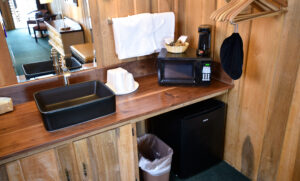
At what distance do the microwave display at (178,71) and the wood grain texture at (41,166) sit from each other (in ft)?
3.51

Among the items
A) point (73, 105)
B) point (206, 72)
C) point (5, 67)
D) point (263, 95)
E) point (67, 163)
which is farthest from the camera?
point (206, 72)

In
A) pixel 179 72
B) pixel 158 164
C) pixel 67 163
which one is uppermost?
pixel 179 72

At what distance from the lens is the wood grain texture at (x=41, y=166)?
1.47 meters

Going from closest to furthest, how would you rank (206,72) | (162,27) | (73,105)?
1. (73,105)
2. (206,72)
3. (162,27)

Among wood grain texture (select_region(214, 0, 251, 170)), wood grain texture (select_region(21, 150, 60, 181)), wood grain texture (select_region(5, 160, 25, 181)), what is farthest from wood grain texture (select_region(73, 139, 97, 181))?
wood grain texture (select_region(214, 0, 251, 170))

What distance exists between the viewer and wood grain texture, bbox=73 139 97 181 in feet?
5.25

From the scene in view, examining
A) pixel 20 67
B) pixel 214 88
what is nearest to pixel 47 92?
pixel 20 67

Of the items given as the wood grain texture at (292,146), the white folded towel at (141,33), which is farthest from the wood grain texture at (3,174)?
the wood grain texture at (292,146)

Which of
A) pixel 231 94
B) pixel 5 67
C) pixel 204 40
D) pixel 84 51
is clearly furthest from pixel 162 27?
pixel 5 67

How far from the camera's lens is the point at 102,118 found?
5.54ft

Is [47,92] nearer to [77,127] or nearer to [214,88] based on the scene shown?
[77,127]

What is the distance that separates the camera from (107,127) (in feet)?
5.40

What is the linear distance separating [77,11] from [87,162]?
1.12 meters

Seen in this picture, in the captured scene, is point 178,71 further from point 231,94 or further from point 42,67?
point 42,67
